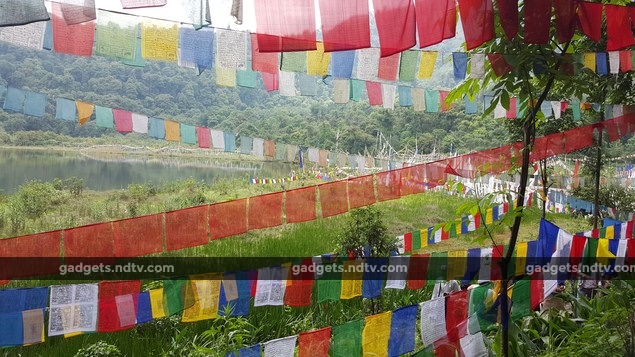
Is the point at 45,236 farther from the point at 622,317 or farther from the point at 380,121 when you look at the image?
the point at 380,121

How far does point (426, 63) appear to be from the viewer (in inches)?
191

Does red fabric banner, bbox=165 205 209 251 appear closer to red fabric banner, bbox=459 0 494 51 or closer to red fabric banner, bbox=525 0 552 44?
red fabric banner, bbox=459 0 494 51

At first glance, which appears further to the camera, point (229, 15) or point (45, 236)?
point (45, 236)

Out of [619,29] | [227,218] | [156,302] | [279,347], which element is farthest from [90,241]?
[619,29]

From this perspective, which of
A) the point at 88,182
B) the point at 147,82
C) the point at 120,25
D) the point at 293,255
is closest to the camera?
the point at 120,25

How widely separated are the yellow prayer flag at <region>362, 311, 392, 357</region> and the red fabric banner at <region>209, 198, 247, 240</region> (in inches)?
104

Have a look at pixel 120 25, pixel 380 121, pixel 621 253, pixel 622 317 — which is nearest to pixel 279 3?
pixel 120 25

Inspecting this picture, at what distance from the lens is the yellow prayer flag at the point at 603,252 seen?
14.1 ft

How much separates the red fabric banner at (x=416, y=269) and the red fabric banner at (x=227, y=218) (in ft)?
6.89

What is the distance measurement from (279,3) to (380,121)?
31.5 meters

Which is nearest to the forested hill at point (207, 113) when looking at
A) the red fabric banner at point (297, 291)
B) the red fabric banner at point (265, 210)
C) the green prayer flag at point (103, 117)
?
the green prayer flag at point (103, 117)

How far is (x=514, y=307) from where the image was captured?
3.40 m

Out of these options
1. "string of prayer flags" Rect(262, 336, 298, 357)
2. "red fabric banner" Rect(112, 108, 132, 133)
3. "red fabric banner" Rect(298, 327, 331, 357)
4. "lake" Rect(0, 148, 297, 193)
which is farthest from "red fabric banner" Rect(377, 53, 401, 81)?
"lake" Rect(0, 148, 297, 193)

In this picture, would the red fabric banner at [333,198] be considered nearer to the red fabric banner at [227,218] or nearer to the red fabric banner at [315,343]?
the red fabric banner at [227,218]
